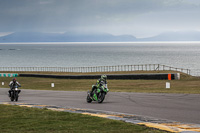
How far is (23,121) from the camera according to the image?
1142cm

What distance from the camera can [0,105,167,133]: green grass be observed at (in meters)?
9.49

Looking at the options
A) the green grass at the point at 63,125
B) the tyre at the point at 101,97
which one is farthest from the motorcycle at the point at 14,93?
the green grass at the point at 63,125

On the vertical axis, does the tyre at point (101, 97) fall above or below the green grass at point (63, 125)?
above

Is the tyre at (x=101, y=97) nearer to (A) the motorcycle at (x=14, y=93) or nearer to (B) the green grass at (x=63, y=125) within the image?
(B) the green grass at (x=63, y=125)

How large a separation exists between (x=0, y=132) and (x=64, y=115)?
3.92 m

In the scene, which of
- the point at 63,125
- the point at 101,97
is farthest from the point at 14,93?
the point at 63,125

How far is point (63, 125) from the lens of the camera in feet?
34.3

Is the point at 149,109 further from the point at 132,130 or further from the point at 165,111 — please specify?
the point at 132,130

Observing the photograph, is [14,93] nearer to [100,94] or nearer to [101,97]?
[100,94]

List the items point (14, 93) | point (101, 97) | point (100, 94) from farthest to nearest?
point (14, 93) → point (100, 94) → point (101, 97)

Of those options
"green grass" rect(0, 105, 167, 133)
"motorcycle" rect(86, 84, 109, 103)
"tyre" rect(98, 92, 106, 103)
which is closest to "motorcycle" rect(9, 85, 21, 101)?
"motorcycle" rect(86, 84, 109, 103)

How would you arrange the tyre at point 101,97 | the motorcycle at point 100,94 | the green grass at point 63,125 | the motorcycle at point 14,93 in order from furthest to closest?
the motorcycle at point 14,93, the tyre at point 101,97, the motorcycle at point 100,94, the green grass at point 63,125

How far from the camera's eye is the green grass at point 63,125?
949cm

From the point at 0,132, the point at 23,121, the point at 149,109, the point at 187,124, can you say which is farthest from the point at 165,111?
the point at 0,132
